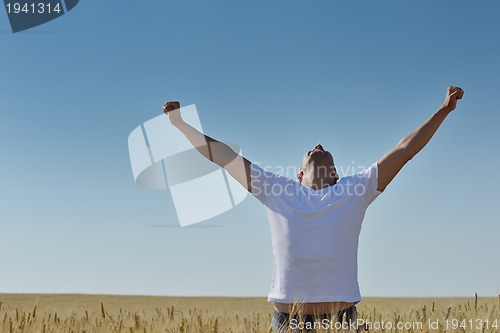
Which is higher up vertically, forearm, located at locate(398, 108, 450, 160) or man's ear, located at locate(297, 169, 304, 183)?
forearm, located at locate(398, 108, 450, 160)

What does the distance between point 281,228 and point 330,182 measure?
0.47 metres

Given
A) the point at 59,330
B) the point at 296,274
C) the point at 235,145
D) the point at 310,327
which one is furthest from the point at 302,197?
the point at 59,330

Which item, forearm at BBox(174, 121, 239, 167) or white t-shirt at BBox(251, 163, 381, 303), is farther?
forearm at BBox(174, 121, 239, 167)

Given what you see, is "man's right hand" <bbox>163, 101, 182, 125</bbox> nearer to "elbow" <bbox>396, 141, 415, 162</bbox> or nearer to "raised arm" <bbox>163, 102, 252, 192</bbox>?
"raised arm" <bbox>163, 102, 252, 192</bbox>

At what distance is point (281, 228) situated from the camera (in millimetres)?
3697

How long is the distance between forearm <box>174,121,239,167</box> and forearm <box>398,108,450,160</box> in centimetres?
108

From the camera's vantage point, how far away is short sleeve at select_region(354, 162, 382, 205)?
370 centimetres

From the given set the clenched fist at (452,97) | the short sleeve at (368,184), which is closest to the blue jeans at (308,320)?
the short sleeve at (368,184)

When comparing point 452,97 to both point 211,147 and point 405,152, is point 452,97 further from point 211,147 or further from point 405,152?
point 211,147

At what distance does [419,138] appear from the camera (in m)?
3.78

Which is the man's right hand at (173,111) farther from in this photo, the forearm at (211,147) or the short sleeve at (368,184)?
the short sleeve at (368,184)

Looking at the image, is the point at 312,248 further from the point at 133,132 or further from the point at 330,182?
the point at 133,132

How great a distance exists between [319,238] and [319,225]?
8 cm

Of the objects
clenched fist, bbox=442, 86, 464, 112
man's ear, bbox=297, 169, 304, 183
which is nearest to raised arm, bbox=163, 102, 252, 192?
man's ear, bbox=297, 169, 304, 183
